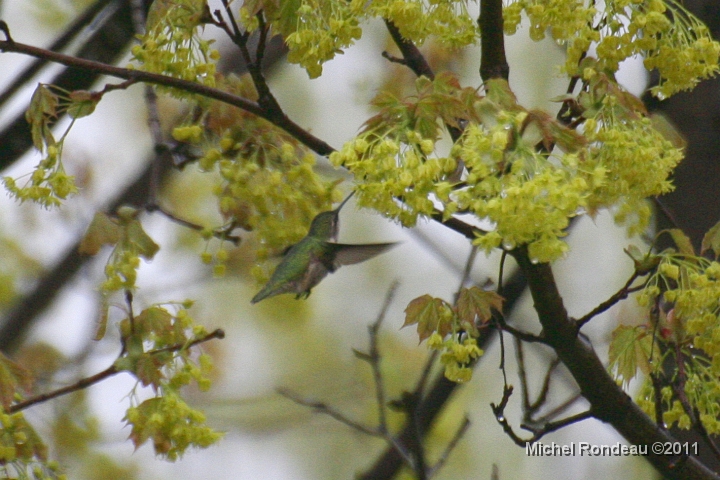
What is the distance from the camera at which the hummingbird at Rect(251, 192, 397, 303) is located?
1.89m

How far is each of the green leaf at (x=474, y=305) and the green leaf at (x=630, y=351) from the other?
0.38m

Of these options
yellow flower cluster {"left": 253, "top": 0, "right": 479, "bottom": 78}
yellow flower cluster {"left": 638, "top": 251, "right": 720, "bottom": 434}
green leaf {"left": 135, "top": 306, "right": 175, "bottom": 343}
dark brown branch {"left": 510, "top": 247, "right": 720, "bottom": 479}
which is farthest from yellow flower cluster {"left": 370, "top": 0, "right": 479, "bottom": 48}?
green leaf {"left": 135, "top": 306, "right": 175, "bottom": 343}

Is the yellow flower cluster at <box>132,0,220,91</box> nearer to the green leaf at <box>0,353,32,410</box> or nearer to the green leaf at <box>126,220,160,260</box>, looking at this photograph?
the green leaf at <box>126,220,160,260</box>

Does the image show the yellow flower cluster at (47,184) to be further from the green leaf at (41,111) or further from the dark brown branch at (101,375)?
the dark brown branch at (101,375)

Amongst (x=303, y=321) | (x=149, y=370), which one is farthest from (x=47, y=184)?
(x=303, y=321)

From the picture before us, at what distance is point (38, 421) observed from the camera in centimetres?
415

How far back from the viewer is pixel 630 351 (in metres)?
1.94

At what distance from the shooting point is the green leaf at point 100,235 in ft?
6.36

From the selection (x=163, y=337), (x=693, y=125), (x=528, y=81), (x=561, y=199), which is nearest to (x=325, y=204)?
(x=163, y=337)

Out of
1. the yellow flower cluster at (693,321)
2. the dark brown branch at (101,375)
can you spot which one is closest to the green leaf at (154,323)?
the dark brown branch at (101,375)

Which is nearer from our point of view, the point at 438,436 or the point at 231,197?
the point at 231,197

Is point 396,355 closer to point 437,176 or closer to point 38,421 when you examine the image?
point 38,421

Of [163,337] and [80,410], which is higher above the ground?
[80,410]

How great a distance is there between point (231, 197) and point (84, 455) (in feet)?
10.5
